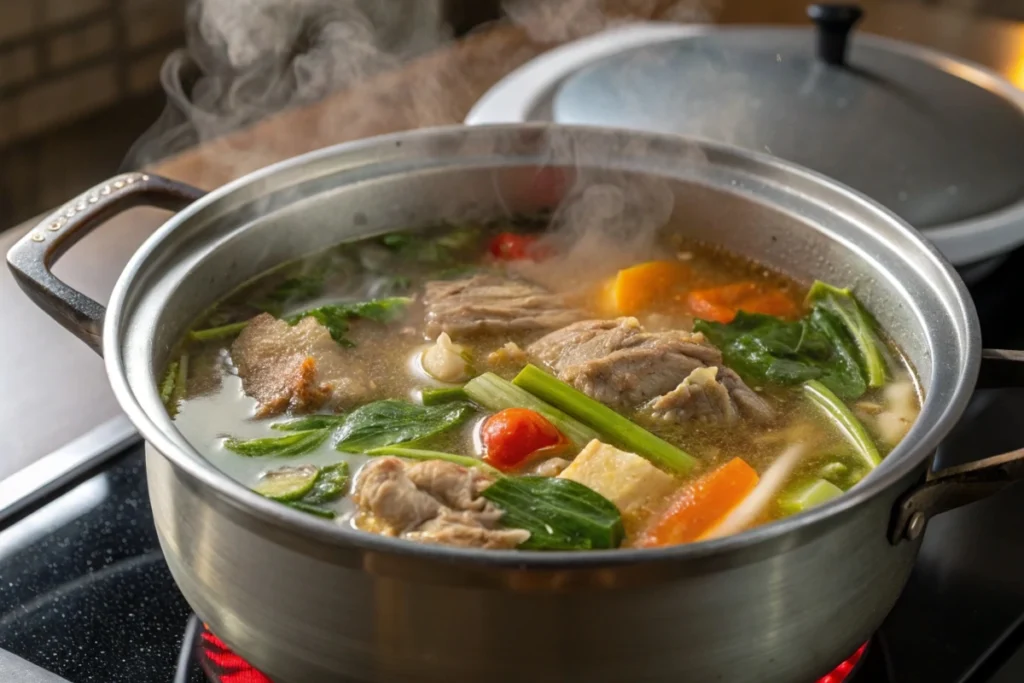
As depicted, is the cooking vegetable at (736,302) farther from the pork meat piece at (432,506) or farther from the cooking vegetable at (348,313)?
the pork meat piece at (432,506)

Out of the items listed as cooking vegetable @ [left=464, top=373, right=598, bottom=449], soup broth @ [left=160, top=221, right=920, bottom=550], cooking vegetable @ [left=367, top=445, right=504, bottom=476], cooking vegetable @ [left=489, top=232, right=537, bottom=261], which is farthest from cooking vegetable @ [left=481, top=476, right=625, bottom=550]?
cooking vegetable @ [left=489, top=232, right=537, bottom=261]

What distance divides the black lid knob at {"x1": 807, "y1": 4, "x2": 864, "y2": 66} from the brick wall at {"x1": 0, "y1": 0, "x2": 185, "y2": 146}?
3.30 m

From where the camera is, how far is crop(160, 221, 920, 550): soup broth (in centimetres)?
164

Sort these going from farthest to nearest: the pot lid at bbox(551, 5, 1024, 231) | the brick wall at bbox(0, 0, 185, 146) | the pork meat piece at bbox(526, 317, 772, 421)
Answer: the brick wall at bbox(0, 0, 185, 146) < the pot lid at bbox(551, 5, 1024, 231) < the pork meat piece at bbox(526, 317, 772, 421)

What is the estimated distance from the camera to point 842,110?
2.56 meters

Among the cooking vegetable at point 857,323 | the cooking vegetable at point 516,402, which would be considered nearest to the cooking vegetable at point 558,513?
the cooking vegetable at point 516,402

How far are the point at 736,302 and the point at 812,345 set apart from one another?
23 cm

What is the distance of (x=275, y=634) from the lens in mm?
1415

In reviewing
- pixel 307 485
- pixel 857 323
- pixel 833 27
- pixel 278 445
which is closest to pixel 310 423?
pixel 278 445

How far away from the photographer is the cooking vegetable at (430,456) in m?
1.76

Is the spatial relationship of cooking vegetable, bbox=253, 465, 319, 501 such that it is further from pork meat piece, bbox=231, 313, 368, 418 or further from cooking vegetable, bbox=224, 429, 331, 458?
pork meat piece, bbox=231, 313, 368, 418

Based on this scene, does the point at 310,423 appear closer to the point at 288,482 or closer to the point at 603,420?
the point at 288,482

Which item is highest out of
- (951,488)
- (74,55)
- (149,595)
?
(951,488)

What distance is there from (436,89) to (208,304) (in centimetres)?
190
